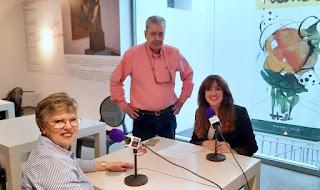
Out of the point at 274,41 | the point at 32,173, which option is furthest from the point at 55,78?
the point at 32,173

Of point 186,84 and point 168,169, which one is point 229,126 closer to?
point 168,169

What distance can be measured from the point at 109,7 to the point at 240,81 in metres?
2.07

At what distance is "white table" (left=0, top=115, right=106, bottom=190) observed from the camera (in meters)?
2.03

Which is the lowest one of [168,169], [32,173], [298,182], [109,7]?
[298,182]

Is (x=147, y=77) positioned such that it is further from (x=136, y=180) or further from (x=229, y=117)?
(x=136, y=180)

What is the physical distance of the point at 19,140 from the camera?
213cm

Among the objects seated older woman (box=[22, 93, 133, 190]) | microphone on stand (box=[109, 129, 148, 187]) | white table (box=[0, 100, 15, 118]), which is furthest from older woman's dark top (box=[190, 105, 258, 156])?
white table (box=[0, 100, 15, 118])

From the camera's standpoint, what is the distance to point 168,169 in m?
1.70

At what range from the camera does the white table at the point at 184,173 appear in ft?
4.97

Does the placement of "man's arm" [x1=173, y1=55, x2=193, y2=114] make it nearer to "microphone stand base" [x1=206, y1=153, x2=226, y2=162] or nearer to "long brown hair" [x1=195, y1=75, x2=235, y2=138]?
"long brown hair" [x1=195, y1=75, x2=235, y2=138]

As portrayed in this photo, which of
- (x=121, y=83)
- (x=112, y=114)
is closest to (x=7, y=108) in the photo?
(x=112, y=114)

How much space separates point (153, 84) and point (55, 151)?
1424 mm

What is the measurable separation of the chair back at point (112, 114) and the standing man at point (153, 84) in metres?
0.50

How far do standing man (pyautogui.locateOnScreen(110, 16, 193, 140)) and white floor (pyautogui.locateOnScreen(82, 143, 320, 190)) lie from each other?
1.13m
